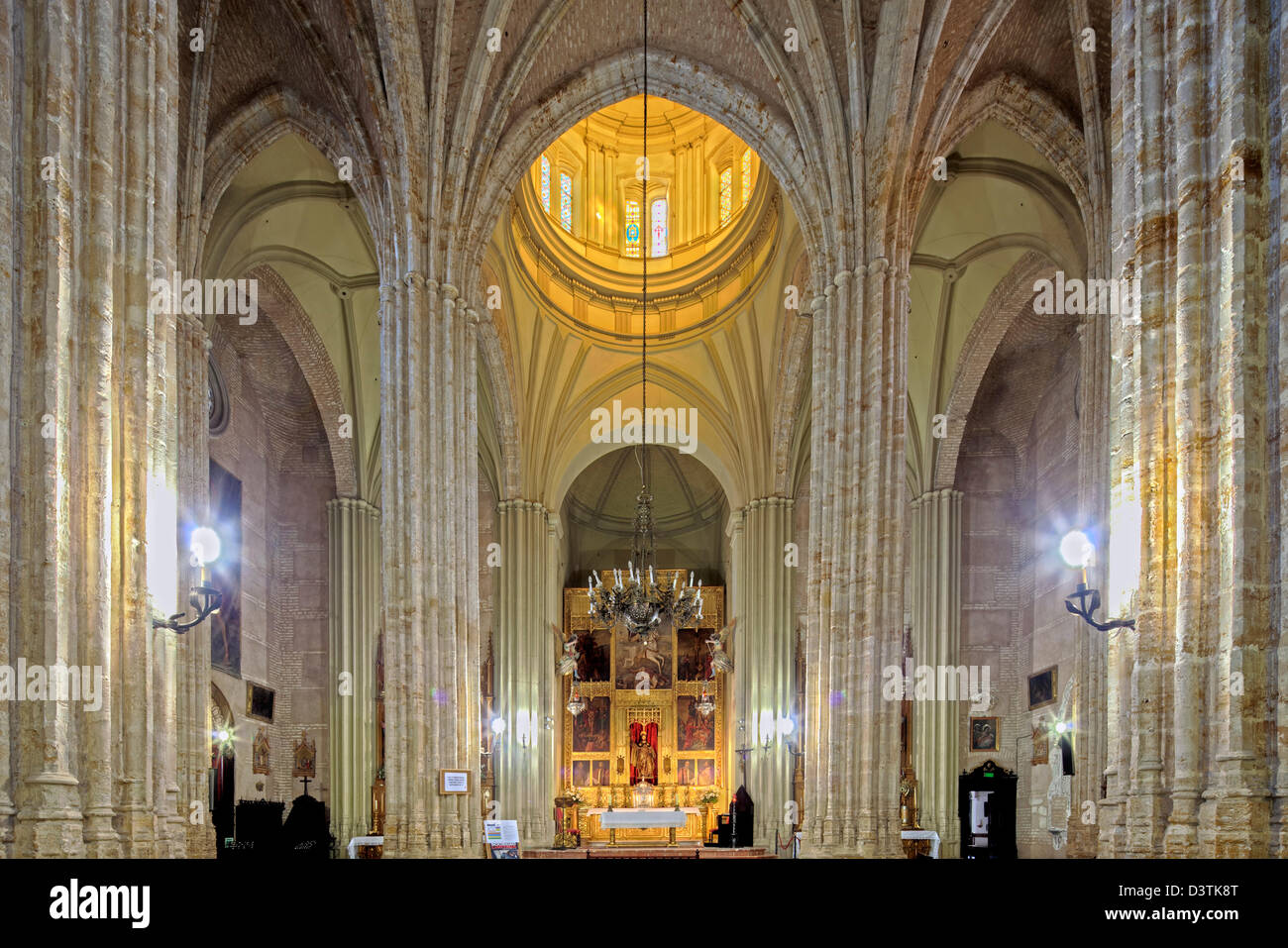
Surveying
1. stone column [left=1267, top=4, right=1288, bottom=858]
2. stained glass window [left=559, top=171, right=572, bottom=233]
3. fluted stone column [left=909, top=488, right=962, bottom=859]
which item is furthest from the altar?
stone column [left=1267, top=4, right=1288, bottom=858]

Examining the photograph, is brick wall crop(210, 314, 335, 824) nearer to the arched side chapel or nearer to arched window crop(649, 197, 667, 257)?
the arched side chapel

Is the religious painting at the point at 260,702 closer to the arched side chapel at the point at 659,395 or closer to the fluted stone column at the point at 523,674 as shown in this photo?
the arched side chapel at the point at 659,395

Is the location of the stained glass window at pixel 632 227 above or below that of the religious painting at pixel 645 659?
above

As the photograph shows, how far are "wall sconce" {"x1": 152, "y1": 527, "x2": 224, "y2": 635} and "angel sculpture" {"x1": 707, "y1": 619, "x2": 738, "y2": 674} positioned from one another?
18.9m

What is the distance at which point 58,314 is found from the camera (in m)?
7.32

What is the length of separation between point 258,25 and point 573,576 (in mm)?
22693

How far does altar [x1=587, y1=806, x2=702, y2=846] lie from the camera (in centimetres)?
2567

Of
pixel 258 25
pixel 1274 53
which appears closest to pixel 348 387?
pixel 258 25

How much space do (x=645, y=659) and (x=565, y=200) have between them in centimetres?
1448

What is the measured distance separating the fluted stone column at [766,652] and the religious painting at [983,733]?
4.26m

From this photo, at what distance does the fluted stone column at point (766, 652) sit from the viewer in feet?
89.8

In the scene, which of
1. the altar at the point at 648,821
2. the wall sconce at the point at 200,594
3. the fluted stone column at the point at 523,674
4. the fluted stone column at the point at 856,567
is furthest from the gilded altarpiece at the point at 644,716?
the wall sconce at the point at 200,594
